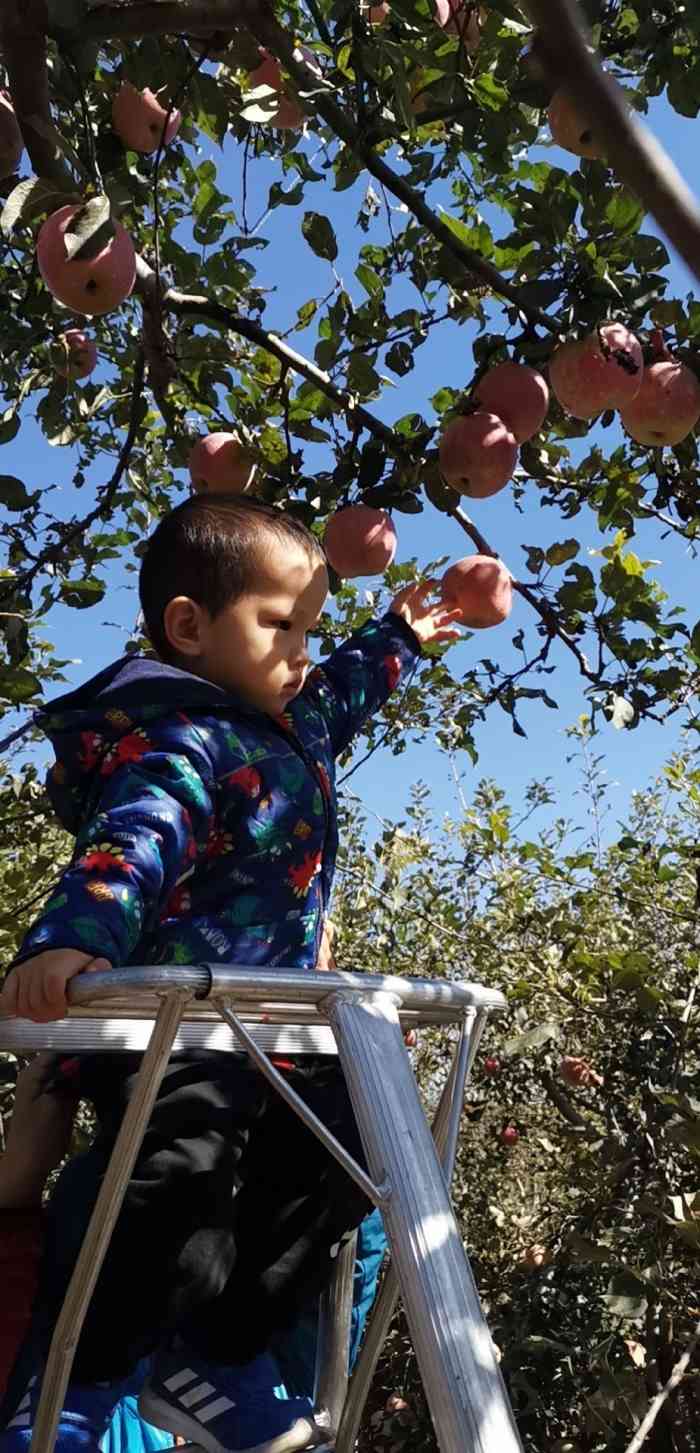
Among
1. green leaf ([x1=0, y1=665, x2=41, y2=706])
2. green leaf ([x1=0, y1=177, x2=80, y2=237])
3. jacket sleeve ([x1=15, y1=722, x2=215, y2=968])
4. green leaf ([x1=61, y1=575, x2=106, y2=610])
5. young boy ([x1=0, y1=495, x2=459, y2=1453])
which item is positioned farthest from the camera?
green leaf ([x1=61, y1=575, x2=106, y2=610])

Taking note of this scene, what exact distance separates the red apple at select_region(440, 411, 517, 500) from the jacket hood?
1.87 feet

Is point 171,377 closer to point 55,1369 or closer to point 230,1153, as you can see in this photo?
point 230,1153

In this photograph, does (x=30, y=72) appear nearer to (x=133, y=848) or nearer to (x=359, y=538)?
(x=359, y=538)

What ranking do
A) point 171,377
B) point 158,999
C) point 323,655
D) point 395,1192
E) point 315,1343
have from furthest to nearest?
point 323,655, point 171,377, point 315,1343, point 158,999, point 395,1192

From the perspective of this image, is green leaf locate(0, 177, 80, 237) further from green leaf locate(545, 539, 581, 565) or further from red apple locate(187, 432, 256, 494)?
green leaf locate(545, 539, 581, 565)

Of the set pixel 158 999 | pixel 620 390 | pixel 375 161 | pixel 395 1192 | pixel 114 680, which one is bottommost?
pixel 395 1192

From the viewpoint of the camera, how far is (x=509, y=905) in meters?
3.38

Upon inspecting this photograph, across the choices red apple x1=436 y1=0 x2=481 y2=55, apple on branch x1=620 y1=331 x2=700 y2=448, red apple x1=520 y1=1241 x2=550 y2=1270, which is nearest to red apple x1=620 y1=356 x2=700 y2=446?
apple on branch x1=620 y1=331 x2=700 y2=448

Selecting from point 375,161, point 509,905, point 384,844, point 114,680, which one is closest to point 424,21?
point 375,161

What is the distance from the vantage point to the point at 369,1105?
837mm

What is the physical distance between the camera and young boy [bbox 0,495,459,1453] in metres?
1.21

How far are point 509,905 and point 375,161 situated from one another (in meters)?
2.04

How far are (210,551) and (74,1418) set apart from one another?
3.29 feet

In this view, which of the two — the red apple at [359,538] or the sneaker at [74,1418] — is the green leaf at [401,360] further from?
the sneaker at [74,1418]
